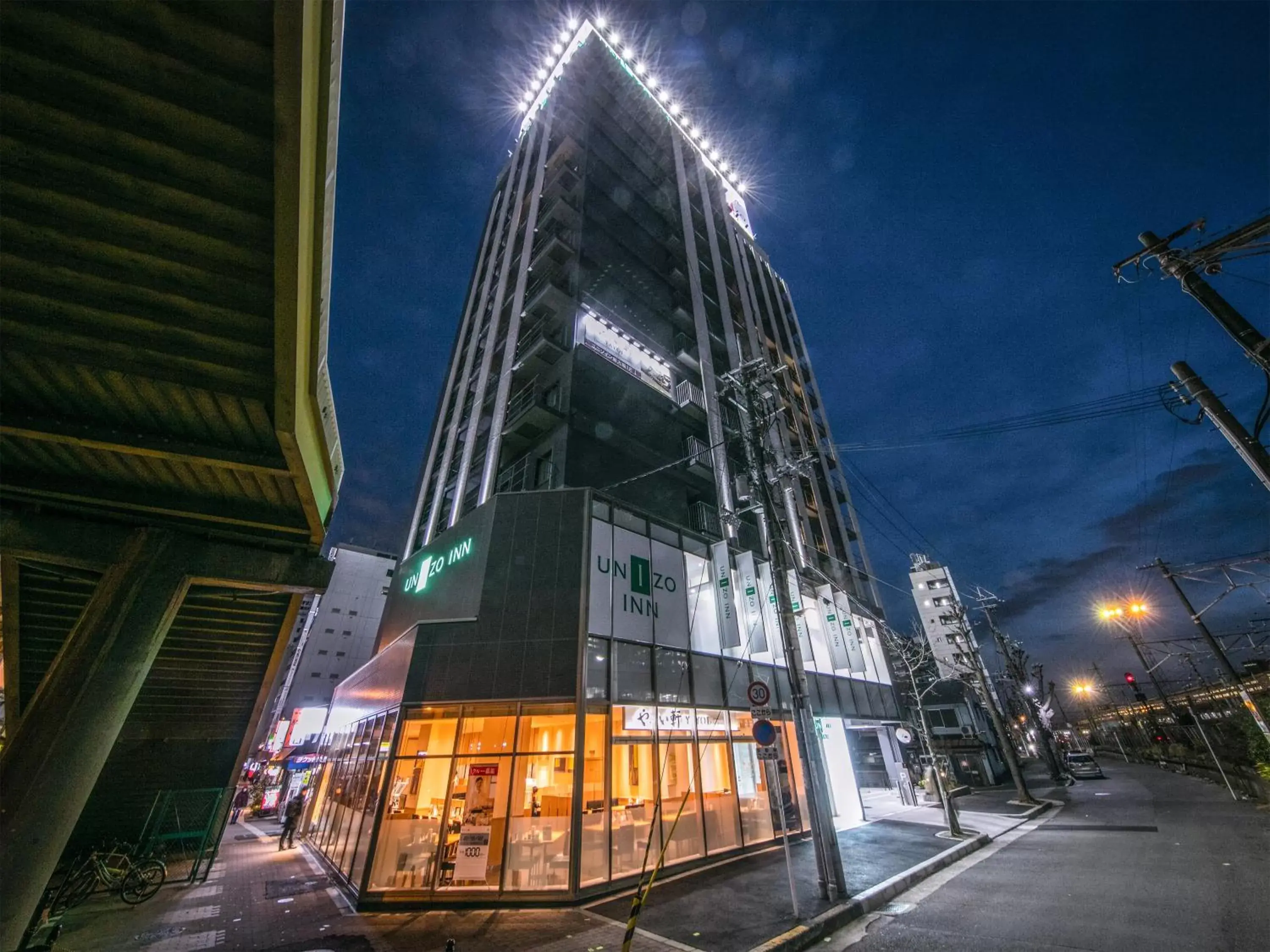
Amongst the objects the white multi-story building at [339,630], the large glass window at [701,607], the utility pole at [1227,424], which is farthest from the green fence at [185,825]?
the white multi-story building at [339,630]

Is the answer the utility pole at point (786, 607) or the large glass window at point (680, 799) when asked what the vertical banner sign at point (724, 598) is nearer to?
the utility pole at point (786, 607)

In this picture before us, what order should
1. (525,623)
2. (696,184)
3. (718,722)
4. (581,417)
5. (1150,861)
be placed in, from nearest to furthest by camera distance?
(1150,861)
(525,623)
(718,722)
(581,417)
(696,184)

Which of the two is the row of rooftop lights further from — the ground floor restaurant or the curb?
the curb

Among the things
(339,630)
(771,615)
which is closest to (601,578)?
(771,615)

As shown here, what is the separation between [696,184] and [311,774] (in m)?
46.6

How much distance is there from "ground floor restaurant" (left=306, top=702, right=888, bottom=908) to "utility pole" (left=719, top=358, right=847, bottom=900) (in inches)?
39.1

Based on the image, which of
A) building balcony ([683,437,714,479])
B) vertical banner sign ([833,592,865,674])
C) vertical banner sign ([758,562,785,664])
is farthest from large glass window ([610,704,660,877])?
building balcony ([683,437,714,479])

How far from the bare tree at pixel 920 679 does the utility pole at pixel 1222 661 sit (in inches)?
345

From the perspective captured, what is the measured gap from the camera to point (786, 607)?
10.9 metres

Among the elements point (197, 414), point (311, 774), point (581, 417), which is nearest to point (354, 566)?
point (311, 774)

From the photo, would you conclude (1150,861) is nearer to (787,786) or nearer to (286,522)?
(787,786)

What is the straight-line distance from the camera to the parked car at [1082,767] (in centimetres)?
3166

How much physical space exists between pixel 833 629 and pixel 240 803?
40.5 meters

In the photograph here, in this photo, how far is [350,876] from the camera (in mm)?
10617
